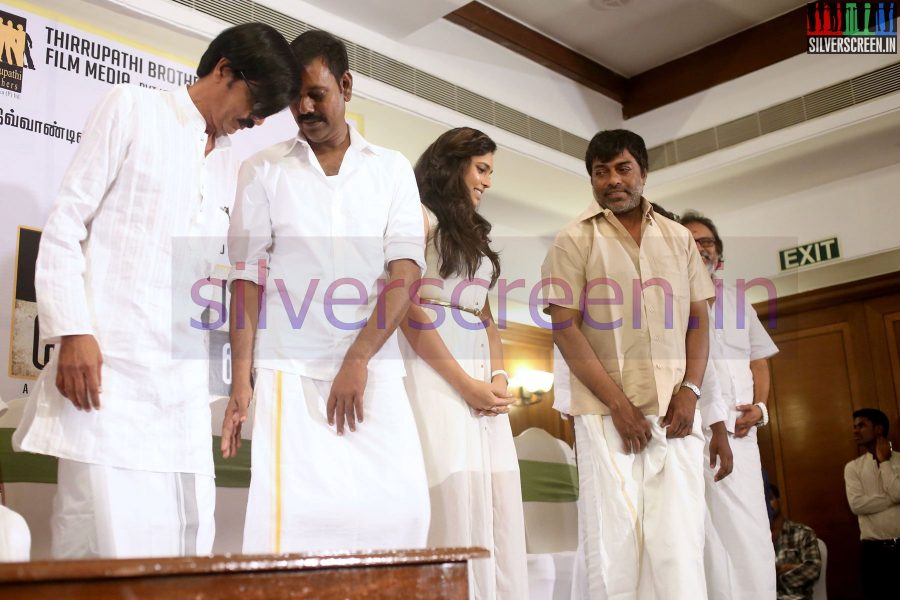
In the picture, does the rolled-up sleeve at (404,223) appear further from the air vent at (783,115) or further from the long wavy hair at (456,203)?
the air vent at (783,115)

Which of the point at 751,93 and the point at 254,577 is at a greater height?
the point at 751,93

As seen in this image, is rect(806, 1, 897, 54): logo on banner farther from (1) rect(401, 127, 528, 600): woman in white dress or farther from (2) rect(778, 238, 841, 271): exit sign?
(1) rect(401, 127, 528, 600): woman in white dress

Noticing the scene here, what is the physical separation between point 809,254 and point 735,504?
3.36 m

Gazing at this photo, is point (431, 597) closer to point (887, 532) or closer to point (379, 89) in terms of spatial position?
point (379, 89)

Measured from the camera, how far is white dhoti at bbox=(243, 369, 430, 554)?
1.74 meters

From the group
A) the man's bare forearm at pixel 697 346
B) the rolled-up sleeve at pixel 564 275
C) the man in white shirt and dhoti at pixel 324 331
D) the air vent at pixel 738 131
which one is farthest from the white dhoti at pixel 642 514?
the air vent at pixel 738 131

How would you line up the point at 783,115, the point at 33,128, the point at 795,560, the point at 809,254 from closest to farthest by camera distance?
the point at 33,128 → the point at 795,560 → the point at 783,115 → the point at 809,254

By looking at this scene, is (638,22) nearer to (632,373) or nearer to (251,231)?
(632,373)

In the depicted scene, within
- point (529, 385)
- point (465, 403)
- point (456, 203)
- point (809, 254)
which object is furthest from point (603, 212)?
point (529, 385)

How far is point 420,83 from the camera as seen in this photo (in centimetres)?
464

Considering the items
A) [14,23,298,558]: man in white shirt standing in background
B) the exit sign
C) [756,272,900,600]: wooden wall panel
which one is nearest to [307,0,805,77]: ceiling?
the exit sign

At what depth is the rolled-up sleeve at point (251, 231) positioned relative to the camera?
198cm

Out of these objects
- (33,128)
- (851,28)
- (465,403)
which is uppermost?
(851,28)

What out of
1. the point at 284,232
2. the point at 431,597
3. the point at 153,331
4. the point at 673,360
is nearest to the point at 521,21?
the point at 673,360
